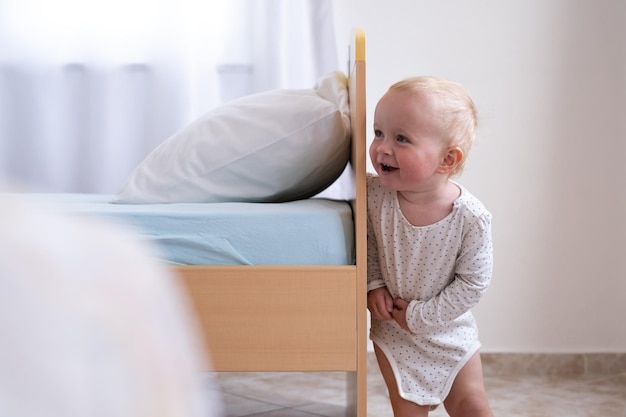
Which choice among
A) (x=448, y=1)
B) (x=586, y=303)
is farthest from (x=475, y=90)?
(x=586, y=303)

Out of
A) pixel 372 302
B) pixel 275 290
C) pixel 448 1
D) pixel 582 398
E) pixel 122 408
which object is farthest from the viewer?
pixel 448 1

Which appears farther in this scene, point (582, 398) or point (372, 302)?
point (582, 398)

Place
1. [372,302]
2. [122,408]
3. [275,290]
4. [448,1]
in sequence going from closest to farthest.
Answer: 1. [122,408]
2. [275,290]
3. [372,302]
4. [448,1]

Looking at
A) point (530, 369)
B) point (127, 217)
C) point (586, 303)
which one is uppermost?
point (127, 217)

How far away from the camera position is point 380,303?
142cm

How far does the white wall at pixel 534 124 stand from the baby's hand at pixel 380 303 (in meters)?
0.91

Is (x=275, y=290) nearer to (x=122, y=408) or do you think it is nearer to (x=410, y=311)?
(x=410, y=311)

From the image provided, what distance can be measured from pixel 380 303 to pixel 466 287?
0.15 metres

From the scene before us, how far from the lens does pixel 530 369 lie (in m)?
2.28

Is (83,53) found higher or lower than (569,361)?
higher

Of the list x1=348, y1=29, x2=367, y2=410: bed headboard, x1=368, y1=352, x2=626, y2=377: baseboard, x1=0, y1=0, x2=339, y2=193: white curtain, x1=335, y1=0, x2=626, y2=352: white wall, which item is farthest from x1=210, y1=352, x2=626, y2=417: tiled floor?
x1=0, y1=0, x2=339, y2=193: white curtain

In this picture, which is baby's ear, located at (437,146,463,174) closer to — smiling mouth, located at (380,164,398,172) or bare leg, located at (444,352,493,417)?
smiling mouth, located at (380,164,398,172)

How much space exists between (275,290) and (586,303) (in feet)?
4.08

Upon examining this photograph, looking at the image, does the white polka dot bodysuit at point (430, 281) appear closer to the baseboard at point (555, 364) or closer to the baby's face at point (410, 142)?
the baby's face at point (410, 142)
